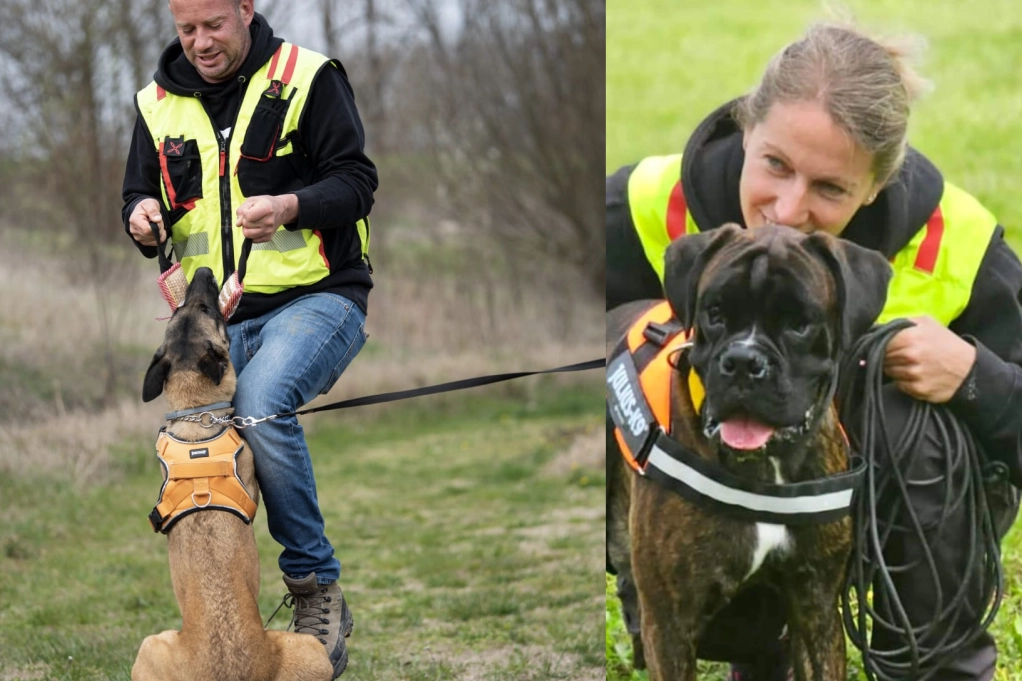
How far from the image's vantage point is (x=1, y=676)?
4180 mm

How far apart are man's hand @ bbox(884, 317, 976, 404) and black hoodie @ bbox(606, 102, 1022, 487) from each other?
0.03m

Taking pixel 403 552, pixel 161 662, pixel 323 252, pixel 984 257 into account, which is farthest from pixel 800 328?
pixel 403 552

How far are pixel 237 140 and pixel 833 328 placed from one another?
5.27 ft

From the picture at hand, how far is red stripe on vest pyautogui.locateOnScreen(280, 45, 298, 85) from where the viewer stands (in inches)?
125

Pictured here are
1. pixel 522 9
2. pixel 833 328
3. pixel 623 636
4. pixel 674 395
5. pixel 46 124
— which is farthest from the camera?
pixel 522 9

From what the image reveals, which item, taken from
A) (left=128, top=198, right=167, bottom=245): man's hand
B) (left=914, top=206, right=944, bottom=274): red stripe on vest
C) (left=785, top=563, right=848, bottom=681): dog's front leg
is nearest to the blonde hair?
(left=914, top=206, right=944, bottom=274): red stripe on vest

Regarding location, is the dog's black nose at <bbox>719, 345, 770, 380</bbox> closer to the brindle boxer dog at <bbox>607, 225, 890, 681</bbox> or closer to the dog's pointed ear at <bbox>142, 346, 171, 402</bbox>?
the brindle boxer dog at <bbox>607, 225, 890, 681</bbox>

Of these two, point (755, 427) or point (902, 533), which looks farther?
point (902, 533)

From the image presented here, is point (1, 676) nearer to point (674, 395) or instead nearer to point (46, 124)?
point (674, 395)

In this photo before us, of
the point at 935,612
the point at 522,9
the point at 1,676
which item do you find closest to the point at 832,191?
the point at 935,612

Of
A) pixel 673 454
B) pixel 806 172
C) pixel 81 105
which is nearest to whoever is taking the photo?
pixel 806 172

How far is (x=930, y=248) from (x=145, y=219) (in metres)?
2.08

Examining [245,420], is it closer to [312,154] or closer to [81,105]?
[312,154]

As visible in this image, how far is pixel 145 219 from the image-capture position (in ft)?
10.3
